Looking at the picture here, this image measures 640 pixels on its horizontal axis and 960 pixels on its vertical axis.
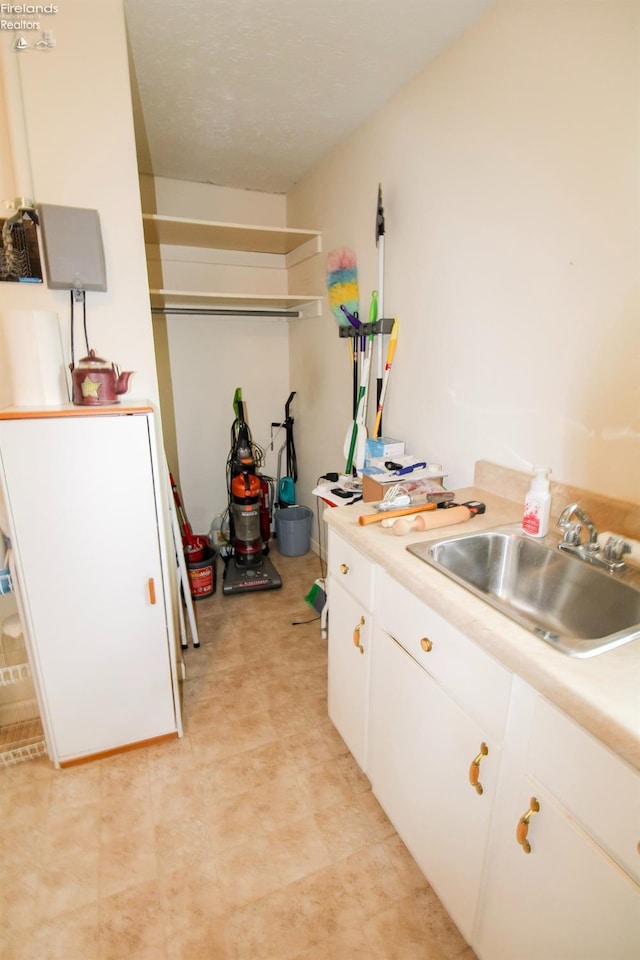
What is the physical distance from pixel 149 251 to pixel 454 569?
2.82 meters

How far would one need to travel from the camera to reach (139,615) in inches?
61.4

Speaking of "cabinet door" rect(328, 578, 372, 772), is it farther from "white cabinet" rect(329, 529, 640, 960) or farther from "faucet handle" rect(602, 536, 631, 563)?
"faucet handle" rect(602, 536, 631, 563)

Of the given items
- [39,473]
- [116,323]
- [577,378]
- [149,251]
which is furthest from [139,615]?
[149,251]

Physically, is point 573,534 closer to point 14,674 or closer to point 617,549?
point 617,549

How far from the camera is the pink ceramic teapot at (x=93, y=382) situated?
1.45 metres

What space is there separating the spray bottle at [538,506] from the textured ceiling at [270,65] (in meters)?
1.49

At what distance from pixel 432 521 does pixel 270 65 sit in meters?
1.82

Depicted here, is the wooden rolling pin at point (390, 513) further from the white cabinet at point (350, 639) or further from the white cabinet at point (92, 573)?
the white cabinet at point (92, 573)

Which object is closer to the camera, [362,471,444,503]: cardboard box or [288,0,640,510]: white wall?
[288,0,640,510]: white wall

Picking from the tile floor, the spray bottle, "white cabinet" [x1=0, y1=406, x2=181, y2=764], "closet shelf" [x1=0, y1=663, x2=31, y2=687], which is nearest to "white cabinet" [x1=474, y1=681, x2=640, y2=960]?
the tile floor

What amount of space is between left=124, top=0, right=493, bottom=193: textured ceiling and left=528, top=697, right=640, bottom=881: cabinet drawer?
200cm

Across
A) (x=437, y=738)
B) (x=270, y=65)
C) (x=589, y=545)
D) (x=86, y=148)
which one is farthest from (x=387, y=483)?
(x=270, y=65)

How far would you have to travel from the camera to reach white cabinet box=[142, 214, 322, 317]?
8.52 ft

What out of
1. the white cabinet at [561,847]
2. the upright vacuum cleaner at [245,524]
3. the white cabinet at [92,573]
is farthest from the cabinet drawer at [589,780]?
the upright vacuum cleaner at [245,524]
